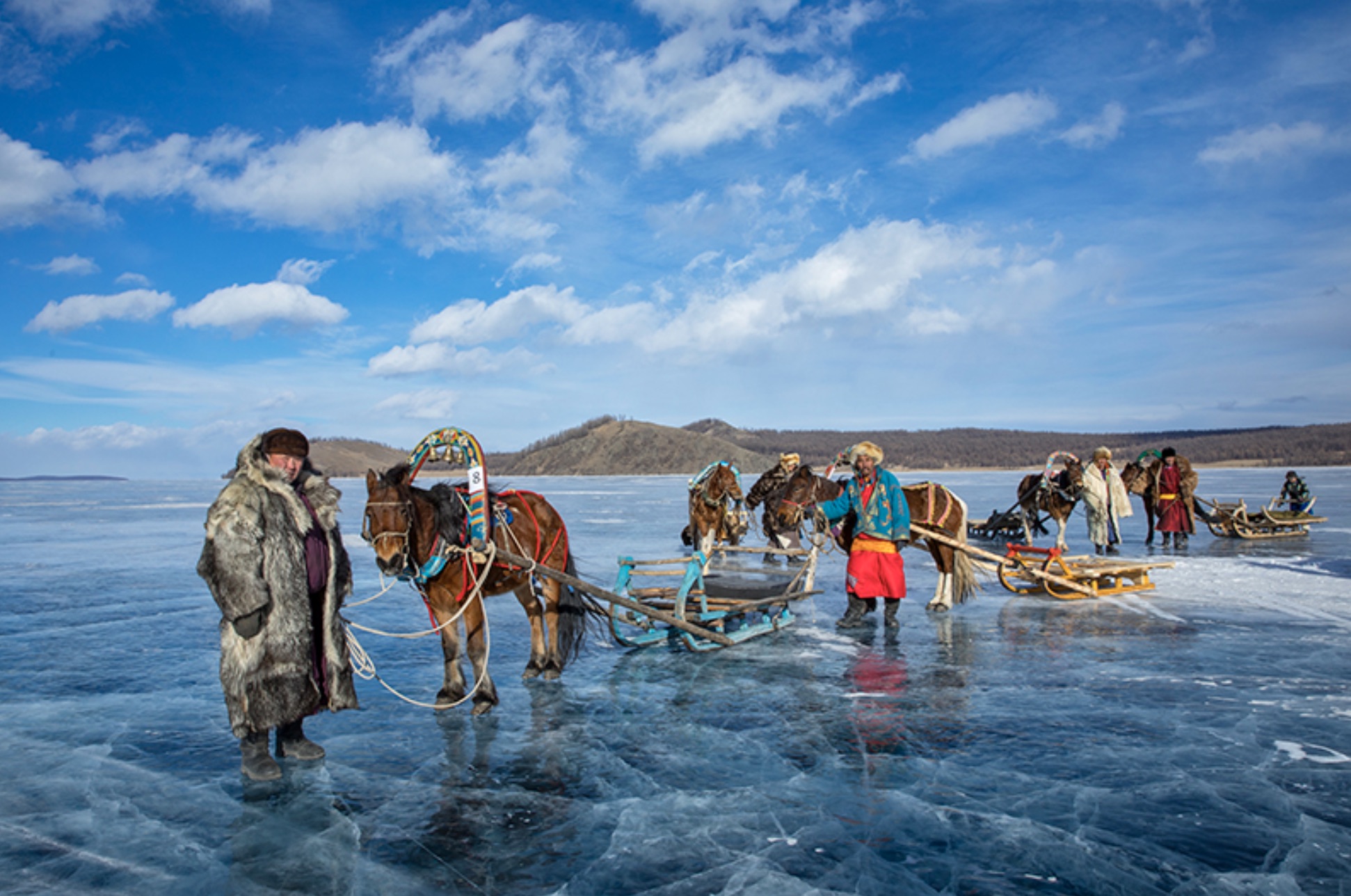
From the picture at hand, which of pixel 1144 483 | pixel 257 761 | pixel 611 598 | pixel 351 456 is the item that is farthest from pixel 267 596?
pixel 351 456

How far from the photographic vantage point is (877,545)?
26.8 ft

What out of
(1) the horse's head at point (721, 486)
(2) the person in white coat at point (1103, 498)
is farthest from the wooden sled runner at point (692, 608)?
(2) the person in white coat at point (1103, 498)

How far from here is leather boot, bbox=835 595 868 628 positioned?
8.41m

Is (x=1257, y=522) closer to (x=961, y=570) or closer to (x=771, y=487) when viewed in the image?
(x=961, y=570)

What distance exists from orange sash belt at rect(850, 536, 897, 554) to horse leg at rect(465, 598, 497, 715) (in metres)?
4.26

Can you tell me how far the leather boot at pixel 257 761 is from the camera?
4355mm

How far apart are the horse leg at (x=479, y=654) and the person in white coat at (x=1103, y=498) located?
13.4m

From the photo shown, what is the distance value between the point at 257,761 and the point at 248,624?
3.20 ft

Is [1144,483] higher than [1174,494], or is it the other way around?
[1144,483]

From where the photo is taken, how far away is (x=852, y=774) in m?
4.48

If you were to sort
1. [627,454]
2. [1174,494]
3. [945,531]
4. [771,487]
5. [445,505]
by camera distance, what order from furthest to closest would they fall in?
1. [627,454]
2. [1174,494]
3. [771,487]
4. [945,531]
5. [445,505]

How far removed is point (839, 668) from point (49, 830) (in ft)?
18.3

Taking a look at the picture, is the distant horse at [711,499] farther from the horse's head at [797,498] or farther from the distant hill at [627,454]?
the distant hill at [627,454]

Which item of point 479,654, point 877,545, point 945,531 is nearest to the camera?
point 479,654
